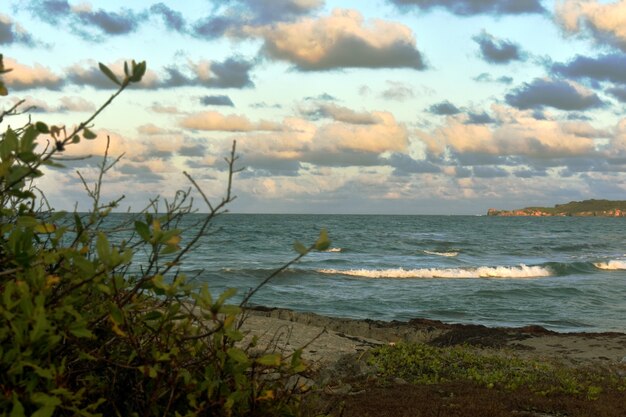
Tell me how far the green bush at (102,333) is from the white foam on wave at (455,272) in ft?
112

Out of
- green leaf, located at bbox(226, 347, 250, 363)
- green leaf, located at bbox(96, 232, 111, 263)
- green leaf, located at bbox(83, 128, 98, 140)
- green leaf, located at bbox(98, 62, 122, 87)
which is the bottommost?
green leaf, located at bbox(226, 347, 250, 363)

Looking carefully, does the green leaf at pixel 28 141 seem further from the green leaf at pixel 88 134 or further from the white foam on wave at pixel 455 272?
the white foam on wave at pixel 455 272

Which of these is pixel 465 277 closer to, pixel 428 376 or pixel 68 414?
pixel 428 376

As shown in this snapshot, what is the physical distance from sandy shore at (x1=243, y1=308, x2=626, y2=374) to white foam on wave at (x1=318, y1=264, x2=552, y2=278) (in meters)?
18.5

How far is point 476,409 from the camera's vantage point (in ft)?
25.1

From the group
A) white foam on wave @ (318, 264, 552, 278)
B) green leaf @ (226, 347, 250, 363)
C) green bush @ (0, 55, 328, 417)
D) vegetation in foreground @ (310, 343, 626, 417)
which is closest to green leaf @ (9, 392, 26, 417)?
green bush @ (0, 55, 328, 417)

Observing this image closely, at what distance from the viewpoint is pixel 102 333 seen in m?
2.28

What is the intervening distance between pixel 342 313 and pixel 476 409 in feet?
49.5

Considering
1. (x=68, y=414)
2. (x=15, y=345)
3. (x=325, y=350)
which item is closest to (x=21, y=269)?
(x=15, y=345)

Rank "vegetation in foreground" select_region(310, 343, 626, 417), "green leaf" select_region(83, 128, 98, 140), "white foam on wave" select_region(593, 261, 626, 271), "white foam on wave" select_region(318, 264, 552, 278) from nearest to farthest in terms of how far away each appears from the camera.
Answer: "green leaf" select_region(83, 128, 98, 140)
"vegetation in foreground" select_region(310, 343, 626, 417)
"white foam on wave" select_region(318, 264, 552, 278)
"white foam on wave" select_region(593, 261, 626, 271)

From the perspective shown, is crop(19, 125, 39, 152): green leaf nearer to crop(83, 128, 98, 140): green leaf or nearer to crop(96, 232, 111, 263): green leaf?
crop(83, 128, 98, 140): green leaf

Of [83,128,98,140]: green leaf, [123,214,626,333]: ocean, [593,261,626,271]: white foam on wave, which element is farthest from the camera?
[593,261,626,271]: white foam on wave

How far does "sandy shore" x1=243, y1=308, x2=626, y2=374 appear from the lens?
1389 cm

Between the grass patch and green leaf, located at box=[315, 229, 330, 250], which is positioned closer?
green leaf, located at box=[315, 229, 330, 250]
